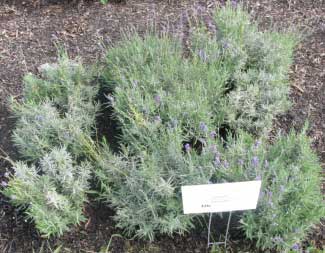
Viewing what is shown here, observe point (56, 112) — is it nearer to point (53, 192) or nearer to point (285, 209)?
point (53, 192)

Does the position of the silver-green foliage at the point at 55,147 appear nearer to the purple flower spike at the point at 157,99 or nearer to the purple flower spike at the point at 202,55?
the purple flower spike at the point at 157,99

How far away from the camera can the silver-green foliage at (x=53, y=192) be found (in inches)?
97.7

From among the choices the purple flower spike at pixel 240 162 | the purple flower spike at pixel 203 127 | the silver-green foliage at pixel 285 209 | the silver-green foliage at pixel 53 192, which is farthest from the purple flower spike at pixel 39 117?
the silver-green foliage at pixel 285 209

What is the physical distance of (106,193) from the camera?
9.21 feet

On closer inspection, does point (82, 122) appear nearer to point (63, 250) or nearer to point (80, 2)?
point (63, 250)

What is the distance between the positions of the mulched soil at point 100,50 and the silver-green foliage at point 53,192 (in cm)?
17

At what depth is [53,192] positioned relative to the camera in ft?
8.19

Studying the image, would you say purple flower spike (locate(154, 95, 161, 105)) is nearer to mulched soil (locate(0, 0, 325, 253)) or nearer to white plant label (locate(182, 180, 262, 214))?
mulched soil (locate(0, 0, 325, 253))

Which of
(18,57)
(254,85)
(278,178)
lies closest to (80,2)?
(18,57)

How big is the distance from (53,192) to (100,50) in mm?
1926

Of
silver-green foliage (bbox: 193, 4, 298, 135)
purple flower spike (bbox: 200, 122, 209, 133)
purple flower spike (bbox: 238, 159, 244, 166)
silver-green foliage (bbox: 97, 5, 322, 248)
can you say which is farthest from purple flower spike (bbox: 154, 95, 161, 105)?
purple flower spike (bbox: 238, 159, 244, 166)

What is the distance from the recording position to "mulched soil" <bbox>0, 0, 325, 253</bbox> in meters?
2.66

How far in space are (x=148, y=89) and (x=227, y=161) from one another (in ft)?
2.92

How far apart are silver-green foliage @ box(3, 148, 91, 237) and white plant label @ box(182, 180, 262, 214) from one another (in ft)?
2.45
